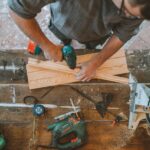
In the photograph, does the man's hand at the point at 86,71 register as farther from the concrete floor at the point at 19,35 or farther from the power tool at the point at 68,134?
the concrete floor at the point at 19,35

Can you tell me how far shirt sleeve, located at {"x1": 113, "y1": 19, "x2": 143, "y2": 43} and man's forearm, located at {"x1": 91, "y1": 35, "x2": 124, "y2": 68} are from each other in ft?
0.15

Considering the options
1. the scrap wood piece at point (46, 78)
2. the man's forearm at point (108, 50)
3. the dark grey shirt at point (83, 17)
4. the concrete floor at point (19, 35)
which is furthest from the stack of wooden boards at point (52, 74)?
the concrete floor at point (19, 35)

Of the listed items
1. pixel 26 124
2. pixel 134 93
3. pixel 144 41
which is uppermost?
pixel 144 41

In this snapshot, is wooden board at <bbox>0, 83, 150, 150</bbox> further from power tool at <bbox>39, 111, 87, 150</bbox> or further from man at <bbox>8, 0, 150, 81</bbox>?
man at <bbox>8, 0, 150, 81</bbox>

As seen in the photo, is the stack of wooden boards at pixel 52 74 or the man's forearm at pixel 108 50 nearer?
the man's forearm at pixel 108 50

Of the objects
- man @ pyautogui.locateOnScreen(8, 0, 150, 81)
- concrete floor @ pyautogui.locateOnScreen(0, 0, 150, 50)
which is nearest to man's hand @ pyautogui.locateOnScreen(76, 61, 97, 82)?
man @ pyautogui.locateOnScreen(8, 0, 150, 81)

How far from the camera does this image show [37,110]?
1867 mm

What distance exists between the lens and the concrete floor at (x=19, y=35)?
7.91 feet

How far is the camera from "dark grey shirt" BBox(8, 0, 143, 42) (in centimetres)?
135

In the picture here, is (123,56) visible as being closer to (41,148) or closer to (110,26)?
(110,26)

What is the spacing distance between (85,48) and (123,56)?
26 centimetres

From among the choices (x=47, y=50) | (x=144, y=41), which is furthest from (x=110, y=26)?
(x=144, y=41)

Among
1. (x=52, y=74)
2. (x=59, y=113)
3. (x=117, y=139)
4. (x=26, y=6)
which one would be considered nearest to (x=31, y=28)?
(x=26, y=6)

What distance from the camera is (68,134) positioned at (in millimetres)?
1821
